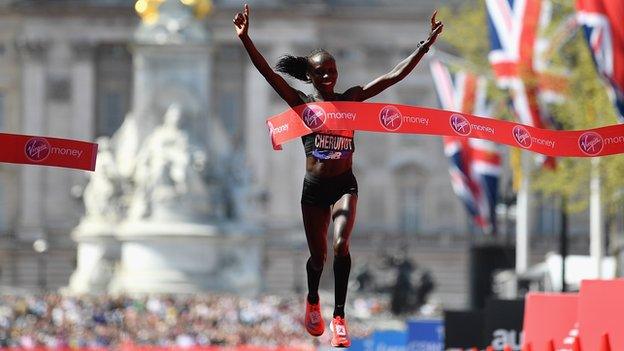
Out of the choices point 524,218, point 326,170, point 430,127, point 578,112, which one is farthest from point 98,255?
point 326,170

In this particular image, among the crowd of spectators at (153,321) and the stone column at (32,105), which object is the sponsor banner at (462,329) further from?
the stone column at (32,105)

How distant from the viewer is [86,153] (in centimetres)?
1498

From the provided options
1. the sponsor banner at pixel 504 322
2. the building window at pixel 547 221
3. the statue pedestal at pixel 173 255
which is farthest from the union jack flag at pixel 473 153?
the building window at pixel 547 221

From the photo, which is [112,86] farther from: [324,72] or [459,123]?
[324,72]

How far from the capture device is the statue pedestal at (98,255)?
73.3 m

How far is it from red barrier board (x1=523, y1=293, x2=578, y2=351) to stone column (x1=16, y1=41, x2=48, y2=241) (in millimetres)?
102333

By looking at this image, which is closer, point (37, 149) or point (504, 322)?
point (37, 149)

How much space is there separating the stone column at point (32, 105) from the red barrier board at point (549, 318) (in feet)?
336

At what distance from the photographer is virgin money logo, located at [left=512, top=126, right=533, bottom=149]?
15164 millimetres

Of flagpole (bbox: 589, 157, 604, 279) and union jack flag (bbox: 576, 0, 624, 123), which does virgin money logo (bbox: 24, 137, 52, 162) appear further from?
flagpole (bbox: 589, 157, 604, 279)

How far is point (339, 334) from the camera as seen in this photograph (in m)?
14.2

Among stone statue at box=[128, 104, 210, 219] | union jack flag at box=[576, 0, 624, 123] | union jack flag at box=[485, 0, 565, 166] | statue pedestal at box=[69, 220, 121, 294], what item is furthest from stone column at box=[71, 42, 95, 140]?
union jack flag at box=[576, 0, 624, 123]

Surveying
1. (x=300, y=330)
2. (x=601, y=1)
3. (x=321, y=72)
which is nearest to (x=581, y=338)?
(x=321, y=72)

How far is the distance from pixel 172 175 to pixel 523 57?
95.1 ft
